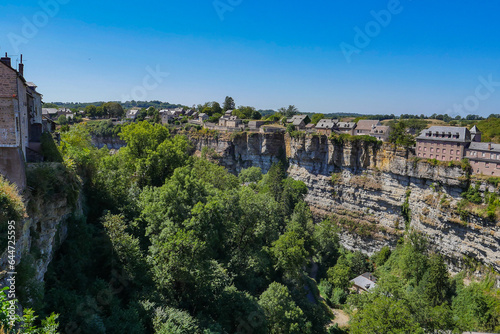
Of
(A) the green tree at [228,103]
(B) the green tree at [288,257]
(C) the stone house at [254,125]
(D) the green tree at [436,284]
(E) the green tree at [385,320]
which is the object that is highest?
(A) the green tree at [228,103]

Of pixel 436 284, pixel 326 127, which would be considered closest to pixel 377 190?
pixel 436 284

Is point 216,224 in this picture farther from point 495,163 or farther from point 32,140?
point 495,163

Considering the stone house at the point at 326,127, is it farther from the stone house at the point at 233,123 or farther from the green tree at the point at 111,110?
the green tree at the point at 111,110

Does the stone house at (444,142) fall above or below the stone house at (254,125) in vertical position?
below

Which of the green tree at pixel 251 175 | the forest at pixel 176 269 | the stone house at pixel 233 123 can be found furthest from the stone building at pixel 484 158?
the stone house at pixel 233 123

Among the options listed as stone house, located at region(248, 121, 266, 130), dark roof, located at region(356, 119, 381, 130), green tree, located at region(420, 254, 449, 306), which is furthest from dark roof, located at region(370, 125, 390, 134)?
green tree, located at region(420, 254, 449, 306)

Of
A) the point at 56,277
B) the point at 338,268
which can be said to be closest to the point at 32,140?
the point at 56,277
